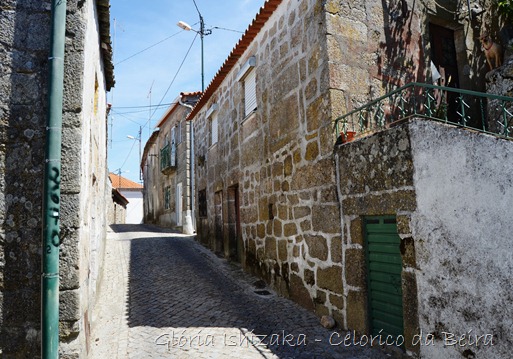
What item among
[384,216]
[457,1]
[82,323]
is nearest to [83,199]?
[82,323]

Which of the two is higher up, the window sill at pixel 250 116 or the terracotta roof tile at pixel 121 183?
the terracotta roof tile at pixel 121 183

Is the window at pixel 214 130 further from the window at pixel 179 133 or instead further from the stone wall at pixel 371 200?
the stone wall at pixel 371 200

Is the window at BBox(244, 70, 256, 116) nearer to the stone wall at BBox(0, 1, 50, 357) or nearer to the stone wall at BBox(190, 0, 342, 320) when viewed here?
the stone wall at BBox(190, 0, 342, 320)

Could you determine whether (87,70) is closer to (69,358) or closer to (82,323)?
(82,323)

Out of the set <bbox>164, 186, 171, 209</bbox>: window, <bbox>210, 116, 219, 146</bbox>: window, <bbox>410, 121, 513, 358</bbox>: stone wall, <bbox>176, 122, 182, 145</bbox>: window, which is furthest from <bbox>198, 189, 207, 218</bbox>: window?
<bbox>410, 121, 513, 358</bbox>: stone wall

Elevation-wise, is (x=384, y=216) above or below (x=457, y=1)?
below

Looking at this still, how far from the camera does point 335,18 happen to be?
4.96m

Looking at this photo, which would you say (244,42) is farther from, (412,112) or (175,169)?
(175,169)

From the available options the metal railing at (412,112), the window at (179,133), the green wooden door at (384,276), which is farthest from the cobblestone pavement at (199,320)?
the window at (179,133)

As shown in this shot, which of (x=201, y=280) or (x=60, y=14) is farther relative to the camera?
(x=201, y=280)

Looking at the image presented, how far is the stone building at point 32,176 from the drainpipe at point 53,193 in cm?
9

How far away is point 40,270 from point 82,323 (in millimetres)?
585

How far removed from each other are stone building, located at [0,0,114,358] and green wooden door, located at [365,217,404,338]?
2974mm

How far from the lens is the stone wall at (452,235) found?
129 inches
